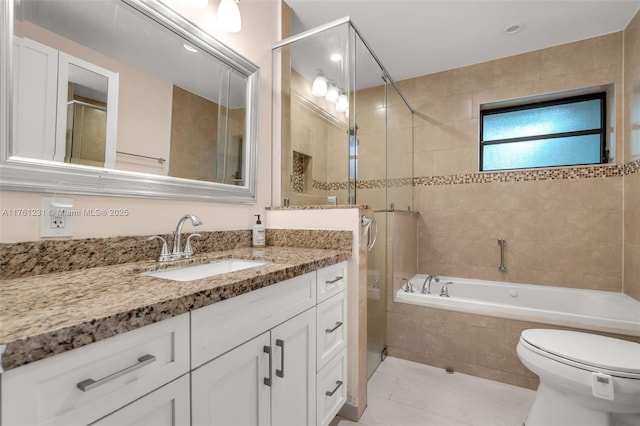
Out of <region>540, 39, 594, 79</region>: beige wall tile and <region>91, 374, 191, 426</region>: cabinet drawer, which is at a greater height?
<region>540, 39, 594, 79</region>: beige wall tile

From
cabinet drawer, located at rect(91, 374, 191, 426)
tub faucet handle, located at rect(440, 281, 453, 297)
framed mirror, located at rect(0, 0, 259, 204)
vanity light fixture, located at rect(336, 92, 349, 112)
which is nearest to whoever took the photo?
cabinet drawer, located at rect(91, 374, 191, 426)

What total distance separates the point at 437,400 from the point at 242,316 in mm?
1567

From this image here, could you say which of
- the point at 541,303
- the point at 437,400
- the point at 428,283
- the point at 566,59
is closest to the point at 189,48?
the point at 437,400

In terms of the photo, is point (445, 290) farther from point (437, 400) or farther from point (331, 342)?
point (331, 342)

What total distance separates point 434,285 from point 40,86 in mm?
2919

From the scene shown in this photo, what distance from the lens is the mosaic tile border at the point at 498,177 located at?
189 centimetres

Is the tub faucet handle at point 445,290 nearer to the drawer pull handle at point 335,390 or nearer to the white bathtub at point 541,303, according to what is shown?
the white bathtub at point 541,303

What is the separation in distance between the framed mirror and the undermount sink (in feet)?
1.08

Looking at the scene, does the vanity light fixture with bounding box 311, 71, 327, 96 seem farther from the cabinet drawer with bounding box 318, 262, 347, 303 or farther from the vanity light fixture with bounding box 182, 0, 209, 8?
the cabinet drawer with bounding box 318, 262, 347, 303

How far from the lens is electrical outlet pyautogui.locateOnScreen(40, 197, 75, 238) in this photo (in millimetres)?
917

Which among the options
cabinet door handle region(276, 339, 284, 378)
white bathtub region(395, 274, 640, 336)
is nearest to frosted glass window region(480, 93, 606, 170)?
white bathtub region(395, 274, 640, 336)

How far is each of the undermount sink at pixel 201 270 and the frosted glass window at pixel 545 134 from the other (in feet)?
8.28

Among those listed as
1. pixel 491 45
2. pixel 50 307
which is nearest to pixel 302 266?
pixel 50 307

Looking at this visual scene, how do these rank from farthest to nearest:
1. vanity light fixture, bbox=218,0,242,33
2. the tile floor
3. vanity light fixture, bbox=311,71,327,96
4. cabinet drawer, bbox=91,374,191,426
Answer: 1. vanity light fixture, bbox=311,71,327,96
2. the tile floor
3. vanity light fixture, bbox=218,0,242,33
4. cabinet drawer, bbox=91,374,191,426
